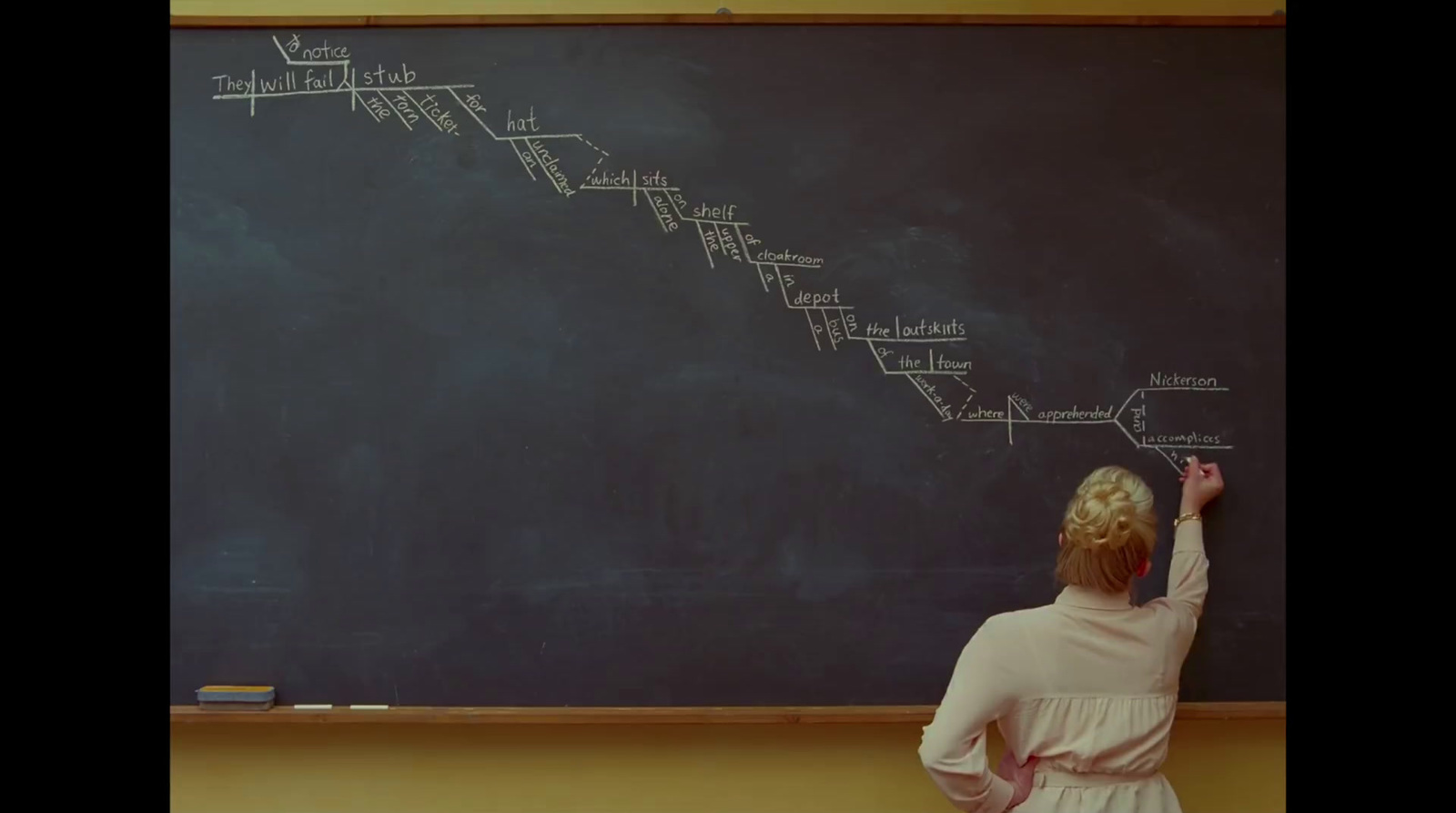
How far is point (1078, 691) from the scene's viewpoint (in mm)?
1765

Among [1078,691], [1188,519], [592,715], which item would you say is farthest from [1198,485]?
[592,715]

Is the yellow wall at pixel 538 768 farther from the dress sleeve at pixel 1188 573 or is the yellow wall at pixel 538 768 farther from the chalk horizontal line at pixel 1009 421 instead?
the chalk horizontal line at pixel 1009 421

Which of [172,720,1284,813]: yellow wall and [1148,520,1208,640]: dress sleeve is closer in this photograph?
[1148,520,1208,640]: dress sleeve

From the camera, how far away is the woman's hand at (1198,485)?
83.0 inches

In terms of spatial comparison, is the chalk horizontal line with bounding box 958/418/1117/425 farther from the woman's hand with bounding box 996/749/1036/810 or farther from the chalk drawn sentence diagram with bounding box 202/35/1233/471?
the woman's hand with bounding box 996/749/1036/810

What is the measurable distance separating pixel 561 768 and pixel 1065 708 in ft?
3.71

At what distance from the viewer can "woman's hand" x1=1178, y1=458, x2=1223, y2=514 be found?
6.91 feet

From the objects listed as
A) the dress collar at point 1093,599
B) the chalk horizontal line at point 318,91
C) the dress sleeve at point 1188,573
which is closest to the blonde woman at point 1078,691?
the dress collar at point 1093,599

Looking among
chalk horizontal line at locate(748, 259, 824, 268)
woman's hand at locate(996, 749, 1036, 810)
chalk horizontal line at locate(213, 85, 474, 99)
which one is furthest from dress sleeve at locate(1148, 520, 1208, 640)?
chalk horizontal line at locate(213, 85, 474, 99)

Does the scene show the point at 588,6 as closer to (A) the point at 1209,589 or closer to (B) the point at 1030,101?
(B) the point at 1030,101

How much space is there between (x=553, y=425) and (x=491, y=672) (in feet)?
1.88

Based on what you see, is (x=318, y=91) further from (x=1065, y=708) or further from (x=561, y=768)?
(x=1065, y=708)

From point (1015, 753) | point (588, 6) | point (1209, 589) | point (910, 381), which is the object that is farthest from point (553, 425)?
point (1209, 589)

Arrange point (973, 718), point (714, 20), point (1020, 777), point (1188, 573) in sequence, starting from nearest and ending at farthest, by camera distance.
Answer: point (973, 718) → point (1020, 777) → point (1188, 573) → point (714, 20)
